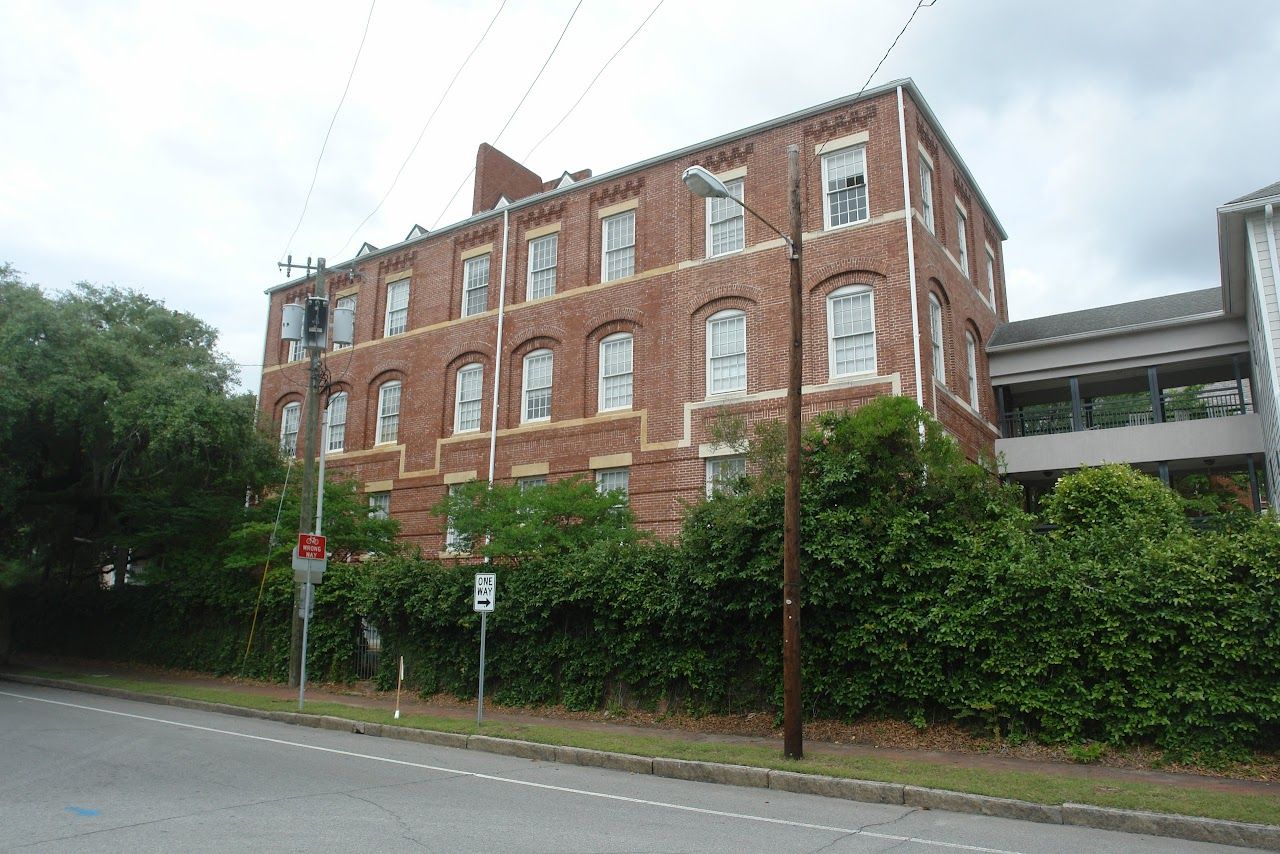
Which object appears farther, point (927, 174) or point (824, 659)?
point (927, 174)

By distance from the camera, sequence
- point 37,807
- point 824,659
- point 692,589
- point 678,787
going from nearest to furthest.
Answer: point 37,807 < point 678,787 < point 824,659 < point 692,589

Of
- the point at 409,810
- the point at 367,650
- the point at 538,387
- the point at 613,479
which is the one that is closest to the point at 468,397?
the point at 538,387

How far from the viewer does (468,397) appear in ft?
88.8

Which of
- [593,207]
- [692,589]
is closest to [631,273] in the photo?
[593,207]

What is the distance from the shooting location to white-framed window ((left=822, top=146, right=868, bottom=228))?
69.5 ft

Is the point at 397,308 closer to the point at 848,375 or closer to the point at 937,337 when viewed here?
the point at 848,375

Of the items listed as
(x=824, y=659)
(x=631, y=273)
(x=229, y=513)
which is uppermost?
(x=631, y=273)

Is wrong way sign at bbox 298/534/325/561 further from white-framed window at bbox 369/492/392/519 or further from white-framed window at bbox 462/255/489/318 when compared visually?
white-framed window at bbox 462/255/489/318

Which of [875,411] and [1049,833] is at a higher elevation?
[875,411]

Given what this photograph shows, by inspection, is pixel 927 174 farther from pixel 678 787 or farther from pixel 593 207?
pixel 678 787

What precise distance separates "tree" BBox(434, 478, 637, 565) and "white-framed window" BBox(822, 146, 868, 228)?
8.43 m

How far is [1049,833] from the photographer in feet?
26.8

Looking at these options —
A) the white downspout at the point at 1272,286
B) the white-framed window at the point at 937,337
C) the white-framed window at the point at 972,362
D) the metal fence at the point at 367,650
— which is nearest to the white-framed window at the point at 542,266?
the metal fence at the point at 367,650

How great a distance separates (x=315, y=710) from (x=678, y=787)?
962cm
